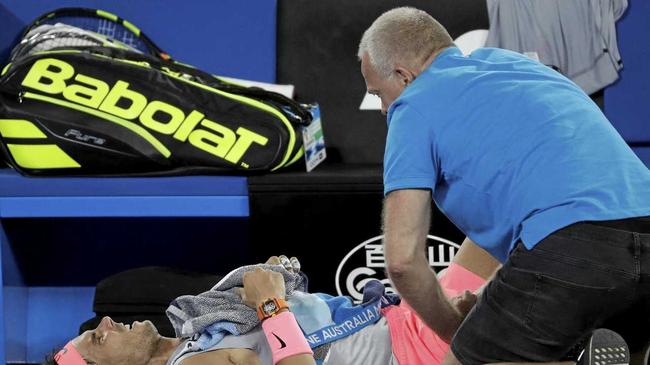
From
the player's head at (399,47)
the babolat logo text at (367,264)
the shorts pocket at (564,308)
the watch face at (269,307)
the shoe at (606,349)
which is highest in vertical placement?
the player's head at (399,47)

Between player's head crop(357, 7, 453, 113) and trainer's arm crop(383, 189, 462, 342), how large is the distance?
0.26m

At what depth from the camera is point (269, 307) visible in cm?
231

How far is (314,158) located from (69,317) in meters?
1.10

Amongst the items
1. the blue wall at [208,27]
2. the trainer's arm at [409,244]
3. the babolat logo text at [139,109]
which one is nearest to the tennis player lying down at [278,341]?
the trainer's arm at [409,244]

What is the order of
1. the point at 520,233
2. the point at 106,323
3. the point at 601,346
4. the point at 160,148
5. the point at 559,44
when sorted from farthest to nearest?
the point at 559,44, the point at 160,148, the point at 106,323, the point at 520,233, the point at 601,346

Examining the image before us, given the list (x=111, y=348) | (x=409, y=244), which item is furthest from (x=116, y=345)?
(x=409, y=244)

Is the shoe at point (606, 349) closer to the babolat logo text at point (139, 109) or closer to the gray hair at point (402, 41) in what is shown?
the gray hair at point (402, 41)

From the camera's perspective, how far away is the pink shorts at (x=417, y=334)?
239 cm

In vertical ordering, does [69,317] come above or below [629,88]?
below

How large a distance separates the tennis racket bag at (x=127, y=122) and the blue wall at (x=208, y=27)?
0.54 m

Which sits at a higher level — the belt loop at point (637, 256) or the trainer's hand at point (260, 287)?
the belt loop at point (637, 256)

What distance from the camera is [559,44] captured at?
3.74 m

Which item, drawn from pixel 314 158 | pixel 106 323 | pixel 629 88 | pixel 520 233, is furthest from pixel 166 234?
pixel 520 233

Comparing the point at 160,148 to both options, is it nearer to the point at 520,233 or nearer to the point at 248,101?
the point at 248,101
